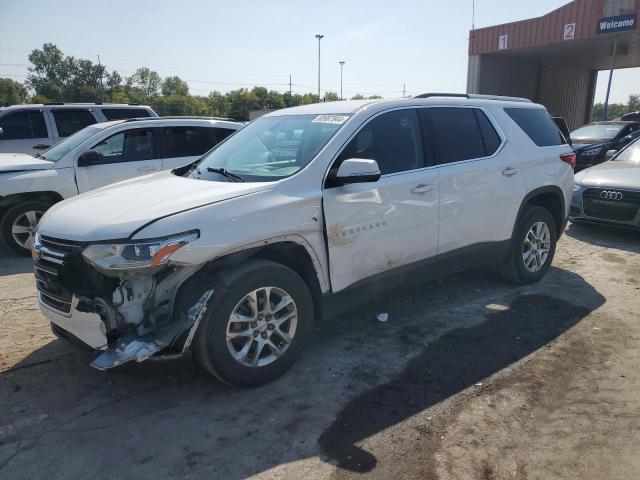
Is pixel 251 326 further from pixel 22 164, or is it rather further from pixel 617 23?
pixel 617 23

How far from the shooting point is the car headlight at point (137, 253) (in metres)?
2.85

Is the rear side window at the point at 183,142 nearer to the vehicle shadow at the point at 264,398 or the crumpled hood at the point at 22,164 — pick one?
the crumpled hood at the point at 22,164

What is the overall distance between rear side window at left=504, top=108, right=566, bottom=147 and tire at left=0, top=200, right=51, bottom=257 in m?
5.94

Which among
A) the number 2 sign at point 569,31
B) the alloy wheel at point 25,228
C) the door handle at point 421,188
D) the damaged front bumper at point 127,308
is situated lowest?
the alloy wheel at point 25,228

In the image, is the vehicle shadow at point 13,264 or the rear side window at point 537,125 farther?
the vehicle shadow at point 13,264

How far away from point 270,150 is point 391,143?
975 millimetres

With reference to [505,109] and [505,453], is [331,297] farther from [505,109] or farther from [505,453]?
[505,109]

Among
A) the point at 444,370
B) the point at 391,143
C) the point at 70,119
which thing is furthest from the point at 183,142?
the point at 444,370

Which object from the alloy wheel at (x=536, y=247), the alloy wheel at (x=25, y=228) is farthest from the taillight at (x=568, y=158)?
the alloy wheel at (x=25, y=228)

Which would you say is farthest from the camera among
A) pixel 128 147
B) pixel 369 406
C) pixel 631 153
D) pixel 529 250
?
pixel 631 153

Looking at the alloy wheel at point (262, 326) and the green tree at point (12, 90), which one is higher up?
the green tree at point (12, 90)

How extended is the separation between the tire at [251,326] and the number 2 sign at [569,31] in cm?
2161

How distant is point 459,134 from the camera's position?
14.9 feet

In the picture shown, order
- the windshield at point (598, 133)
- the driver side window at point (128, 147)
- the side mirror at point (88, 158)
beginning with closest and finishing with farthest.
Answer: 1. the side mirror at point (88, 158)
2. the driver side window at point (128, 147)
3. the windshield at point (598, 133)
